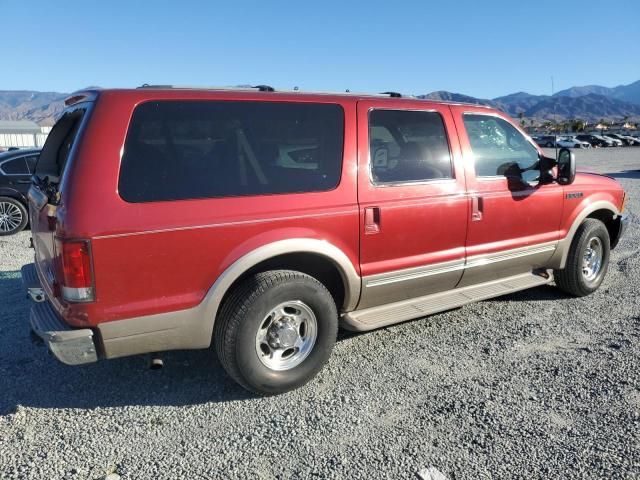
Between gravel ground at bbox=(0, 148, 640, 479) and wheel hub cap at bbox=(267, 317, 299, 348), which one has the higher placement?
wheel hub cap at bbox=(267, 317, 299, 348)

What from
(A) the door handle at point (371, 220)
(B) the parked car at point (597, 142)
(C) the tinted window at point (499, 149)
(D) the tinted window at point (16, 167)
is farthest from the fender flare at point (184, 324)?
(B) the parked car at point (597, 142)

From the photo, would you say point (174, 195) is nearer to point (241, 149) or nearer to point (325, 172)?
point (241, 149)

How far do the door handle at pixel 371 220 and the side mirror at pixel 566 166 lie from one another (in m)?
2.03

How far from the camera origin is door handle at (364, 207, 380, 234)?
3562 millimetres

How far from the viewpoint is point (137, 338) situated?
295 cm

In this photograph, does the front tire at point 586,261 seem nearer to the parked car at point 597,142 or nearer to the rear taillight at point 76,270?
the rear taillight at point 76,270

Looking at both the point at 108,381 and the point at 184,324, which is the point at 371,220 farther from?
the point at 108,381

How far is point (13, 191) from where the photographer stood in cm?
920

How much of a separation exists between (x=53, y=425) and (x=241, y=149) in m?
2.00

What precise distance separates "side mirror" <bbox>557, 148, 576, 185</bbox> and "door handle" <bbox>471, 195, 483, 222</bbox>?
99 cm

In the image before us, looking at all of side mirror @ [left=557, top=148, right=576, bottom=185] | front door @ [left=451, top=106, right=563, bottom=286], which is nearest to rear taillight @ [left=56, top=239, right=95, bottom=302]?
front door @ [left=451, top=106, right=563, bottom=286]

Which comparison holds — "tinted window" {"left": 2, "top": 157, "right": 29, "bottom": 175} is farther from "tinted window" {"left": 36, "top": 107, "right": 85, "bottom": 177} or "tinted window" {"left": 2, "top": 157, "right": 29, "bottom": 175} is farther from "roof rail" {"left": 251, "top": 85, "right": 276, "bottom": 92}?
"roof rail" {"left": 251, "top": 85, "right": 276, "bottom": 92}

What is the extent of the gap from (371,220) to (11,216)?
8129 mm

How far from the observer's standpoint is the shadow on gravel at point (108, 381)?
3.34 m
